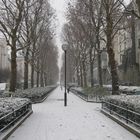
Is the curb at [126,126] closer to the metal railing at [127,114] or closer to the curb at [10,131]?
the metal railing at [127,114]

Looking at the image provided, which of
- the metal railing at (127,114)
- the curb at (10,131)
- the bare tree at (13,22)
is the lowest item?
the curb at (10,131)

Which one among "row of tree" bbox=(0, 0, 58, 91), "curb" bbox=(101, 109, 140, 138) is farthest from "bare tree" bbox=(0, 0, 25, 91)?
"curb" bbox=(101, 109, 140, 138)

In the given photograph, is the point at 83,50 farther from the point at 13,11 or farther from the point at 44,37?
the point at 13,11

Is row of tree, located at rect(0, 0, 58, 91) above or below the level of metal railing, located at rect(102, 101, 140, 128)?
above

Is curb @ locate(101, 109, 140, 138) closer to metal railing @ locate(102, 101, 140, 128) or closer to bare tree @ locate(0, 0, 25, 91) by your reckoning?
metal railing @ locate(102, 101, 140, 128)

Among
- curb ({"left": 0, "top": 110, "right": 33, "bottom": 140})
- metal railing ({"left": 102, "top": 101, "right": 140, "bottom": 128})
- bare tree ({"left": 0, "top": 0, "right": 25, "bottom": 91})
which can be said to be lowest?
curb ({"left": 0, "top": 110, "right": 33, "bottom": 140})

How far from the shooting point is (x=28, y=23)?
1620 inches

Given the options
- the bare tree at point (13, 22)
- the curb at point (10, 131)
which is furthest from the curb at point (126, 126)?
the bare tree at point (13, 22)

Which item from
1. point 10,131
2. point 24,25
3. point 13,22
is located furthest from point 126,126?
point 24,25

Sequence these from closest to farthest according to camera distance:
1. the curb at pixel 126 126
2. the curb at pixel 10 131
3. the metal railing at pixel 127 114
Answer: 1. the curb at pixel 10 131
2. the curb at pixel 126 126
3. the metal railing at pixel 127 114

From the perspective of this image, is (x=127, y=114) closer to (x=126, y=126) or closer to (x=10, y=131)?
(x=126, y=126)

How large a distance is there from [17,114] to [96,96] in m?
17.8

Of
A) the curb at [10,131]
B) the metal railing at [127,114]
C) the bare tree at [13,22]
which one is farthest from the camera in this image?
the bare tree at [13,22]

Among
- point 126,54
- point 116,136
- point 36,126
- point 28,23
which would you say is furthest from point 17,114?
point 126,54
